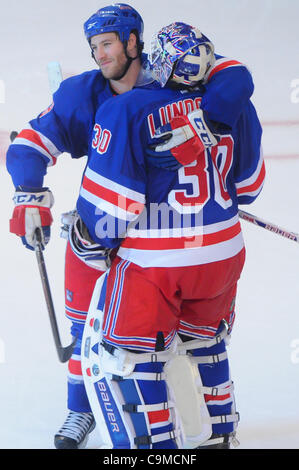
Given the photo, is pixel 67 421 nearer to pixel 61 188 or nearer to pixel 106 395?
pixel 106 395

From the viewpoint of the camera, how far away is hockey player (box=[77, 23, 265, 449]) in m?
1.83

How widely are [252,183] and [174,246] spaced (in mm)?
313

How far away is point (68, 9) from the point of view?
12.9 feet

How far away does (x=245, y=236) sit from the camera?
3615 mm

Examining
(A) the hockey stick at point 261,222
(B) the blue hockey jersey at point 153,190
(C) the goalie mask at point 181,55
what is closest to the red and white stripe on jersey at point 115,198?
(B) the blue hockey jersey at point 153,190

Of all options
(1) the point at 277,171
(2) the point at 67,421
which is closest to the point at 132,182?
(2) the point at 67,421

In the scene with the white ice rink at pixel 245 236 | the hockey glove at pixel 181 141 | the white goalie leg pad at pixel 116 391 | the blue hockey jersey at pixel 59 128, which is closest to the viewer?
the hockey glove at pixel 181 141

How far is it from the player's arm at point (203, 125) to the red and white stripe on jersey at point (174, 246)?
6.9 inches

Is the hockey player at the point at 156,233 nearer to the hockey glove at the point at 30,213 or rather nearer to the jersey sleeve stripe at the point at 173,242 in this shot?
the jersey sleeve stripe at the point at 173,242

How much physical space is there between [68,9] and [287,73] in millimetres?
1158

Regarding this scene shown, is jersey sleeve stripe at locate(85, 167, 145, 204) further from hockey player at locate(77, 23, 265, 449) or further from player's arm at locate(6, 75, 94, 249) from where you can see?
player's arm at locate(6, 75, 94, 249)

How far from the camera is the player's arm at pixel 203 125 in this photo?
1.80m

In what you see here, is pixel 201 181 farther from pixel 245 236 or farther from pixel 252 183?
pixel 245 236
